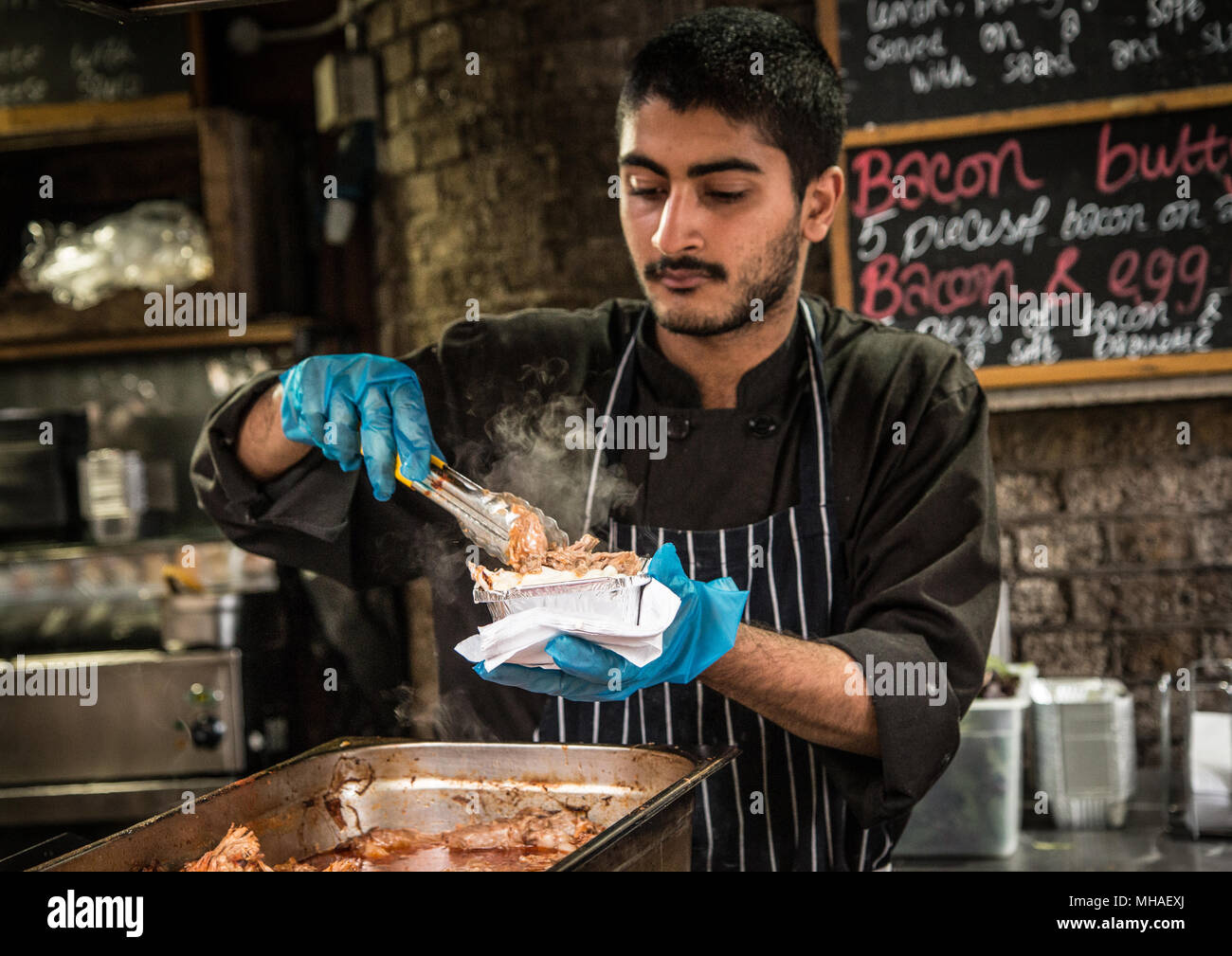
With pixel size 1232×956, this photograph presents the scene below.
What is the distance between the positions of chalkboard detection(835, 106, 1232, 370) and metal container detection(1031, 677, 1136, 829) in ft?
2.81

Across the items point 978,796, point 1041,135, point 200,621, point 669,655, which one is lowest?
point 978,796

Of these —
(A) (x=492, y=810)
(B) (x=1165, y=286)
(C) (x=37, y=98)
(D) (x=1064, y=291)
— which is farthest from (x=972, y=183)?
(C) (x=37, y=98)

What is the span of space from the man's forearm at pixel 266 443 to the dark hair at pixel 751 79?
0.71 meters

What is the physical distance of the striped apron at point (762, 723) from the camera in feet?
5.36

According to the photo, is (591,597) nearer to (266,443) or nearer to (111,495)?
(266,443)

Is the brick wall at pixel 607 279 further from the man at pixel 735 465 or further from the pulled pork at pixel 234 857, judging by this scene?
the pulled pork at pixel 234 857

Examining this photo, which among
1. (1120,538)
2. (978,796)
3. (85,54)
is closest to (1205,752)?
(978,796)

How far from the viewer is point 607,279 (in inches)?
120

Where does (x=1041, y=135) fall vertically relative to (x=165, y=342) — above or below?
above

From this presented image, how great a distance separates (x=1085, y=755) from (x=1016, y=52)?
170cm

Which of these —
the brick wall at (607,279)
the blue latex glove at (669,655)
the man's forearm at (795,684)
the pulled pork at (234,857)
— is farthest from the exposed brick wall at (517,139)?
the pulled pork at (234,857)

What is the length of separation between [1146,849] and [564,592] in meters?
1.92

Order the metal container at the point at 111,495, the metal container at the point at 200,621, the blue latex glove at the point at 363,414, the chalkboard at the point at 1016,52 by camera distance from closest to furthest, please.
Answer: the blue latex glove at the point at 363,414, the chalkboard at the point at 1016,52, the metal container at the point at 200,621, the metal container at the point at 111,495

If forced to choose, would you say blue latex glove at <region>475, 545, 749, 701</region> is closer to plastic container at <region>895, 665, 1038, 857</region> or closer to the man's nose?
the man's nose
